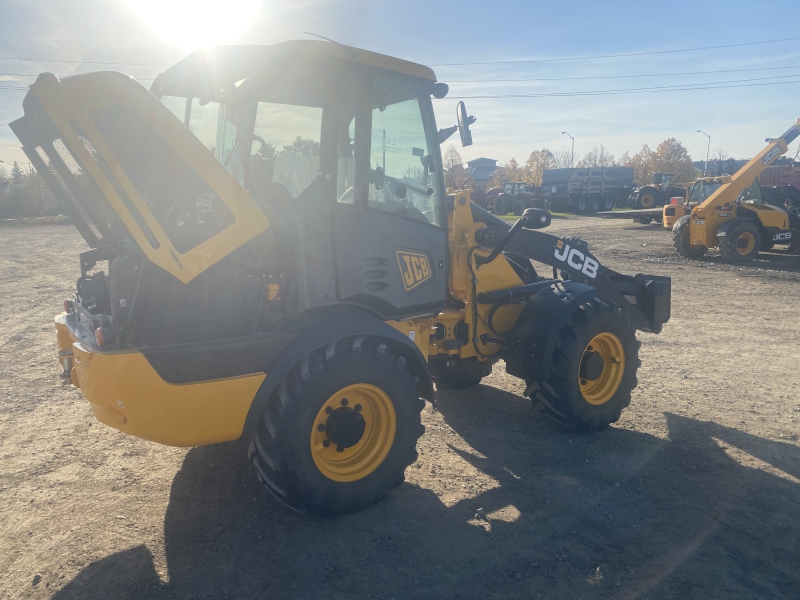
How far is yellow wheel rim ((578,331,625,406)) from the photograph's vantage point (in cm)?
510

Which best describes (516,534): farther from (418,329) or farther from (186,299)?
(186,299)

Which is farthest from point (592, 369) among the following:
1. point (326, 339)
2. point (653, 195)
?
point (653, 195)

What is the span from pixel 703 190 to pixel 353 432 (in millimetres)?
17631

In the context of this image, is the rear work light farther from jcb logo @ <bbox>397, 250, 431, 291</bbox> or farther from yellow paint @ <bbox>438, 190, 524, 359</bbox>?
yellow paint @ <bbox>438, 190, 524, 359</bbox>

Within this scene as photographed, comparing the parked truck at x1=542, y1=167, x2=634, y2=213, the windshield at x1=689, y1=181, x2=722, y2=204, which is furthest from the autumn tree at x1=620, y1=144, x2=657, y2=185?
the windshield at x1=689, y1=181, x2=722, y2=204

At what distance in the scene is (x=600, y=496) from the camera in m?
3.98

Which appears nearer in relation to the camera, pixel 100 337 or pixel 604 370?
pixel 100 337

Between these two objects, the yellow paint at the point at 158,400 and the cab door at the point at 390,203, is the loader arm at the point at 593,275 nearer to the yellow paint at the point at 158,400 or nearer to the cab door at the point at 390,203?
the cab door at the point at 390,203

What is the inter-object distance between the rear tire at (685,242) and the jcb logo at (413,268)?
1467 cm

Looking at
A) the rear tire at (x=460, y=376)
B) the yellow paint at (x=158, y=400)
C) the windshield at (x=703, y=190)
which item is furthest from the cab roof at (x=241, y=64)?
the windshield at (x=703, y=190)

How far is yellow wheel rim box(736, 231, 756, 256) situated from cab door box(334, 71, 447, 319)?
14325 mm

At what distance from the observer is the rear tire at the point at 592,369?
4.79m

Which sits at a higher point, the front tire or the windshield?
the windshield

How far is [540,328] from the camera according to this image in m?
4.82
